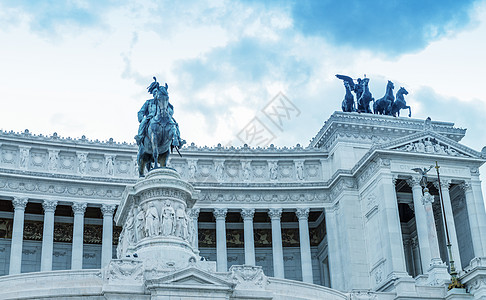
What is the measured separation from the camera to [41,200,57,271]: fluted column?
53125 mm

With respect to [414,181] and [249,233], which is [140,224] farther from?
[414,181]

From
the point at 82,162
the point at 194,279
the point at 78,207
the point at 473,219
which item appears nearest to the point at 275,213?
the point at 473,219

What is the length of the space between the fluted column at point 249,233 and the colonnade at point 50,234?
949 centimetres

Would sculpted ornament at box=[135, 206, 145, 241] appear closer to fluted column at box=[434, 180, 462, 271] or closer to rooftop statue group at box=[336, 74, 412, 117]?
fluted column at box=[434, 180, 462, 271]

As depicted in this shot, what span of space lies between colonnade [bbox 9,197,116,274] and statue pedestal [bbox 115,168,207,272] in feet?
60.5

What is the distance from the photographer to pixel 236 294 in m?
29.8

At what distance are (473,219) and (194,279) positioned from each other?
30.4 m

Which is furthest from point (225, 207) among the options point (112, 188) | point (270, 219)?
point (112, 188)

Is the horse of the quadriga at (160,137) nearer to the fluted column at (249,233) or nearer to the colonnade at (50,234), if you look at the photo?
the colonnade at (50,234)

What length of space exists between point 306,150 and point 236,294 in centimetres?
3204

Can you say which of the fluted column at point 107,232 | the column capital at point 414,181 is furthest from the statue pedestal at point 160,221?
the column capital at point 414,181

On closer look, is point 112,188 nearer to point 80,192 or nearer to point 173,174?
point 80,192

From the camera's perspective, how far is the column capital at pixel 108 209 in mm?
56250

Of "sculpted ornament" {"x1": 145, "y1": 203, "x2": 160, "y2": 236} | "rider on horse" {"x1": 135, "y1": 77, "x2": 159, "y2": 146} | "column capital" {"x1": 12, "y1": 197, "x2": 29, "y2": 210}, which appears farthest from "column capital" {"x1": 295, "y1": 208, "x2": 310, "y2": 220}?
"sculpted ornament" {"x1": 145, "y1": 203, "x2": 160, "y2": 236}
